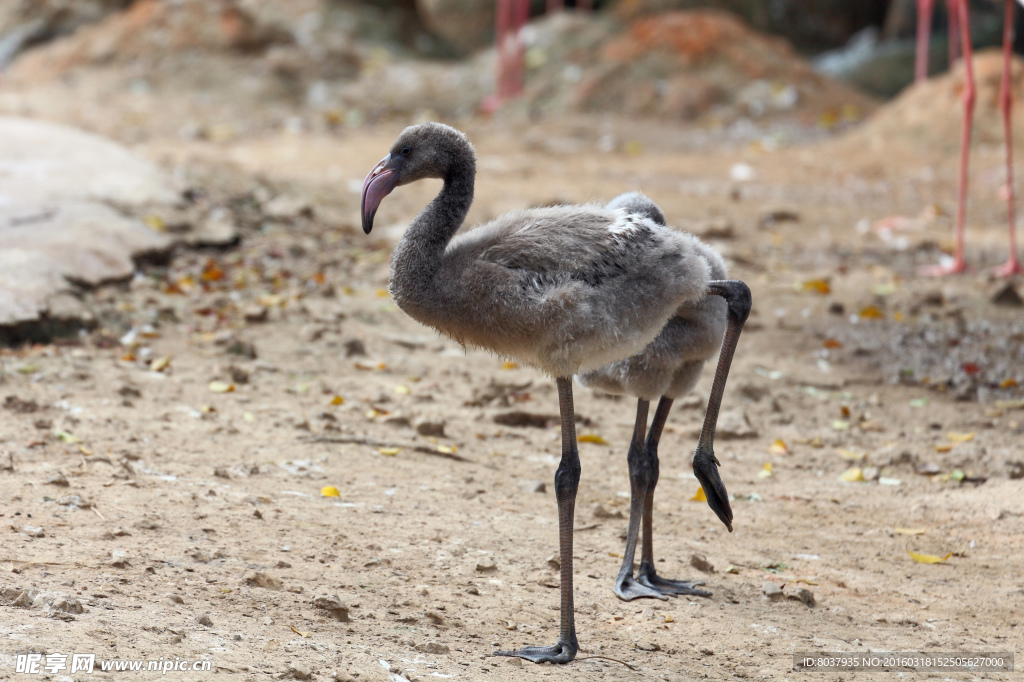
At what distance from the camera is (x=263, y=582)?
3574mm

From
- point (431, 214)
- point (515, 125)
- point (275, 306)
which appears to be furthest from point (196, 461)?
point (515, 125)

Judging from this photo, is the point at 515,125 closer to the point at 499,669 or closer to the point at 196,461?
the point at 196,461

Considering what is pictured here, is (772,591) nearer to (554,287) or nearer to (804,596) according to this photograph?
(804,596)

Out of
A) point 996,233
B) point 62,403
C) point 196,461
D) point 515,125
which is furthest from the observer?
point 515,125

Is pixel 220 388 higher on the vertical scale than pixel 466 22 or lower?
lower

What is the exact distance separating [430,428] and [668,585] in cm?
175

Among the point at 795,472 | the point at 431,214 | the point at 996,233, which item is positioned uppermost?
the point at 431,214

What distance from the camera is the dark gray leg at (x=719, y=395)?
3783 mm

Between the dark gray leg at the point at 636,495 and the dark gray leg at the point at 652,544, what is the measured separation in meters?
0.02

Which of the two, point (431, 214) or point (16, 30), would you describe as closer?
point (431, 214)

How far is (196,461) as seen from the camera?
15.1 feet

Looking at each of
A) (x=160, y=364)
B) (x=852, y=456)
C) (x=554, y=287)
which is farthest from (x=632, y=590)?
(x=160, y=364)

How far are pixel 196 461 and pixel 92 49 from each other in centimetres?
1369

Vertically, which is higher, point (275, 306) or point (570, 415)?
point (570, 415)
